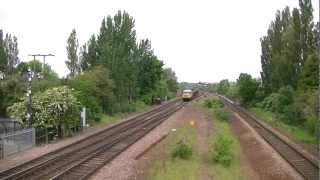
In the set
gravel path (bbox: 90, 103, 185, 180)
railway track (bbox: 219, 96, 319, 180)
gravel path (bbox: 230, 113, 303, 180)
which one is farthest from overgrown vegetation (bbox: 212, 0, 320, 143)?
gravel path (bbox: 90, 103, 185, 180)

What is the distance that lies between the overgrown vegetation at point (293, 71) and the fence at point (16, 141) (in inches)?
763

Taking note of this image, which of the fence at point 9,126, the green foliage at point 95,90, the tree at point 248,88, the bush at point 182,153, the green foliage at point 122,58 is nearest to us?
the bush at point 182,153

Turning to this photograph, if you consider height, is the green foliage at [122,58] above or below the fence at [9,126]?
above

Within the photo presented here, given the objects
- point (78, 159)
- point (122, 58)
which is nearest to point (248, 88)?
point (122, 58)

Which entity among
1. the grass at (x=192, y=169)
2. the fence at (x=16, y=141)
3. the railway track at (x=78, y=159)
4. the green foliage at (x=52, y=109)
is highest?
the green foliage at (x=52, y=109)

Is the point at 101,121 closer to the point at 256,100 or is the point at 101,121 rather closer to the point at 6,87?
the point at 6,87

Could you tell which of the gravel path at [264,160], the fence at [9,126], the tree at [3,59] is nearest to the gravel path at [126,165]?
the gravel path at [264,160]

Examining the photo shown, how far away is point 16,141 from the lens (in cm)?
3372

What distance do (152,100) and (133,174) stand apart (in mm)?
74322

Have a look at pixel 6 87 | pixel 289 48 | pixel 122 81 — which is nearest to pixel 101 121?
pixel 6 87

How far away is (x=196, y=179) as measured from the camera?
77.6ft

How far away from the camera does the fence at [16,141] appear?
104 ft

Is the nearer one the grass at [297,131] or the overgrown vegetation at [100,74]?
the grass at [297,131]

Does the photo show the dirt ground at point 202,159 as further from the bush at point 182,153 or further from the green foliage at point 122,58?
the green foliage at point 122,58
